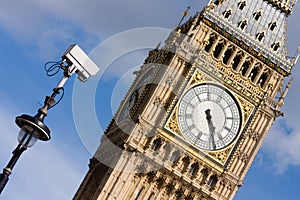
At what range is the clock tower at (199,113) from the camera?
47938 millimetres

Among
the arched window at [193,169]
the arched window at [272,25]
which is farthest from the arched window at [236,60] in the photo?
the arched window at [193,169]

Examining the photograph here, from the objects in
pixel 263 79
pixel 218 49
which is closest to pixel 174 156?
pixel 218 49

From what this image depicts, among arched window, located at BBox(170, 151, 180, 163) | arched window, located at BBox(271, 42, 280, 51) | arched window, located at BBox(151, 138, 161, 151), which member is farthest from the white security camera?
arched window, located at BBox(271, 42, 280, 51)

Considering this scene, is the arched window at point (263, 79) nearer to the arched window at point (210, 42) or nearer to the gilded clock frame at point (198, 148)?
the gilded clock frame at point (198, 148)

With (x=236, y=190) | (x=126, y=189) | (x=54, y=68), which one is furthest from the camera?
(x=236, y=190)

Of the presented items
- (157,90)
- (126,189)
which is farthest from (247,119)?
(126,189)

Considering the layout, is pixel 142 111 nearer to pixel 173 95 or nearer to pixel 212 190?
pixel 173 95

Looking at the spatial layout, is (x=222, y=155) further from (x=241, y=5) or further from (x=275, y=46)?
(x=241, y=5)

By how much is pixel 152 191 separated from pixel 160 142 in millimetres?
3200

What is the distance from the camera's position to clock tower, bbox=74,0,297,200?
47.9 m

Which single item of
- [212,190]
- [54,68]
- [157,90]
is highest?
[157,90]

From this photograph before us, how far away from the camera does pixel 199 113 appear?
49.2m

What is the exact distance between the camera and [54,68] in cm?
1886

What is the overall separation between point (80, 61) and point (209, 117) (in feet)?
104
